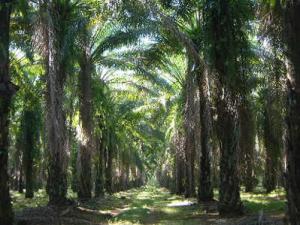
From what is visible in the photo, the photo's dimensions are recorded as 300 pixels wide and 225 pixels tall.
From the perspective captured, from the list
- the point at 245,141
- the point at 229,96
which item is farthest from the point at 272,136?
the point at 229,96

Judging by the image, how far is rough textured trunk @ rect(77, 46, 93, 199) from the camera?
853 inches

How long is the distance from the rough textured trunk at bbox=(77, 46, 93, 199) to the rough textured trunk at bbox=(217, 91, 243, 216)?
6.96 metres

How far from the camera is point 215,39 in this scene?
17.3 meters

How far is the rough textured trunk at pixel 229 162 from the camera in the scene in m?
16.5

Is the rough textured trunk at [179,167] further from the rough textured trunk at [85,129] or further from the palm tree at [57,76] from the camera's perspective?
the palm tree at [57,76]

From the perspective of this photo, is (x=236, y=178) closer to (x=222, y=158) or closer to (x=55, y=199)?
(x=222, y=158)

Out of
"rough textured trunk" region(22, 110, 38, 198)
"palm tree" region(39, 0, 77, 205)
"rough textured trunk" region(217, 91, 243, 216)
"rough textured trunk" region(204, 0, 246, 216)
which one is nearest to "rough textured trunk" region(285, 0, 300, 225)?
"palm tree" region(39, 0, 77, 205)

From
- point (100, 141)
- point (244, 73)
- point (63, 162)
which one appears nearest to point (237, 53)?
point (244, 73)

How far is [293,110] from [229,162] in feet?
26.7

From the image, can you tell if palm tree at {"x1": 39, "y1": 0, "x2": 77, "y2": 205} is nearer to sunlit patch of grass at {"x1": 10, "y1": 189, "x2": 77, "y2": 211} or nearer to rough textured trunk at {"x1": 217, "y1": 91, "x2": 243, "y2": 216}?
sunlit patch of grass at {"x1": 10, "y1": 189, "x2": 77, "y2": 211}

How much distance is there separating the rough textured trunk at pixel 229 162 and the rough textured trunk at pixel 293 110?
7547 millimetres

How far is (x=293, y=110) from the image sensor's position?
8602mm

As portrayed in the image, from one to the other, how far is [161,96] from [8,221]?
20.3 metres

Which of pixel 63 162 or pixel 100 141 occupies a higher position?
pixel 100 141
